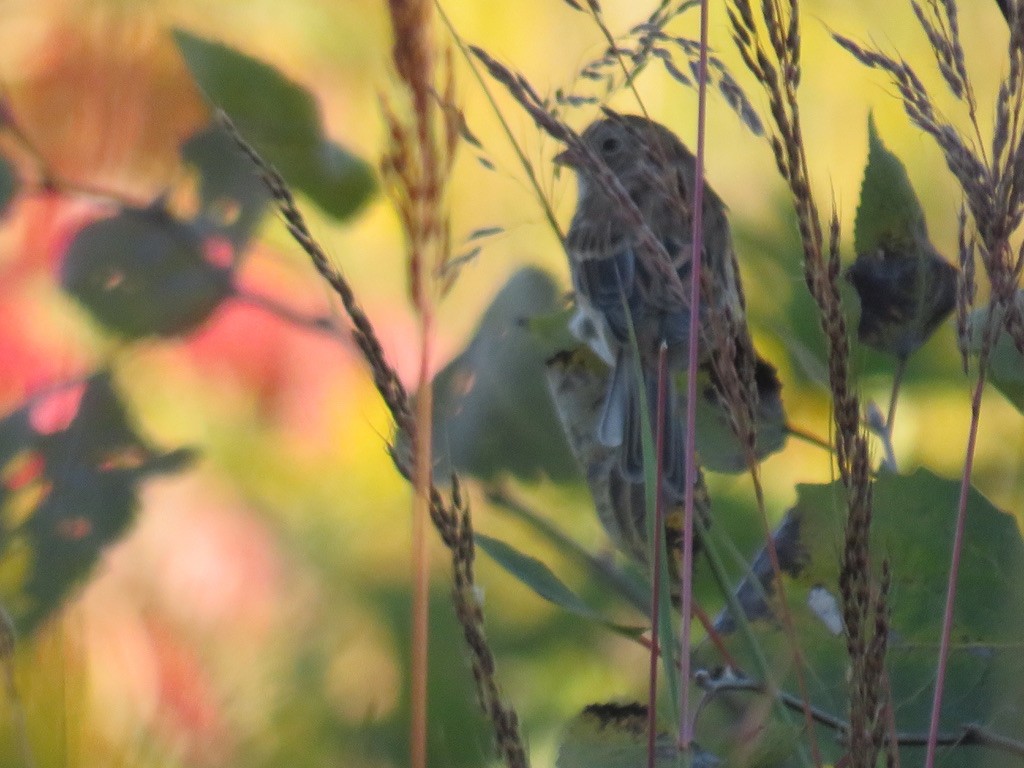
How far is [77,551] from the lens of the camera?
0.76 metres

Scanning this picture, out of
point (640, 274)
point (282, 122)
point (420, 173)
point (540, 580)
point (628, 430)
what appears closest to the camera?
point (420, 173)

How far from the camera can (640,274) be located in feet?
3.67

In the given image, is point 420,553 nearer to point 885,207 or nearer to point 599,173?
point 599,173

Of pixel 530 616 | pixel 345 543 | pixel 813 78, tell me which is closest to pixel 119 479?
pixel 345 543

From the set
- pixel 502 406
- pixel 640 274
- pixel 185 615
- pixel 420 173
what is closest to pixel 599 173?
pixel 420 173

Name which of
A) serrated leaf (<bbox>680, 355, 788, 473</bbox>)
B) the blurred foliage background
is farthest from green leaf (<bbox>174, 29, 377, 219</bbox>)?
serrated leaf (<bbox>680, 355, 788, 473</bbox>)

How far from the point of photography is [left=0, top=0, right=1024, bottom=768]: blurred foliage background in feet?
2.44

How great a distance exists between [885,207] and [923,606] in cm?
21

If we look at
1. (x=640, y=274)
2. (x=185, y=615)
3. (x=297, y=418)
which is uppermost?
(x=640, y=274)

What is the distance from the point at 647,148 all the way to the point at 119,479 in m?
0.47

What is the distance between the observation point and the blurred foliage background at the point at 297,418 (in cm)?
74

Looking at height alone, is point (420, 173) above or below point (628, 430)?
above

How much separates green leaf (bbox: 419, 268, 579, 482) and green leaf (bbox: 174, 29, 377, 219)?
13cm

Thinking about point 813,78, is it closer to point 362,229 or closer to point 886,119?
point 886,119
